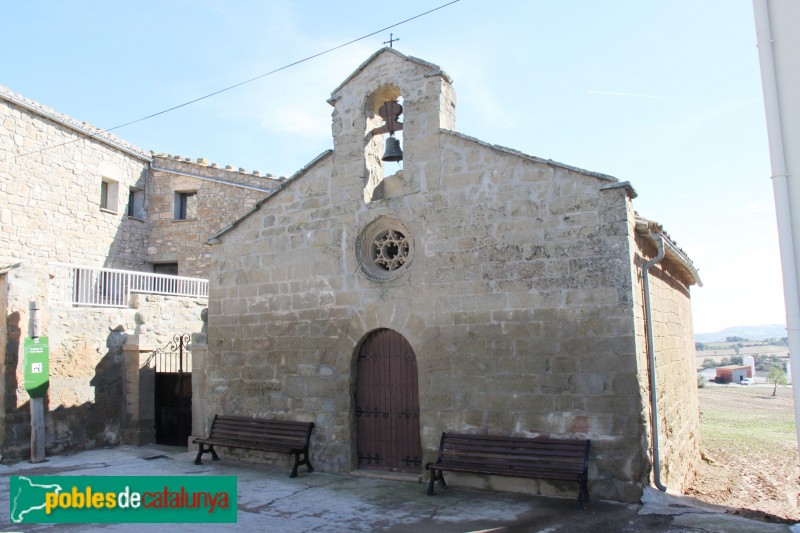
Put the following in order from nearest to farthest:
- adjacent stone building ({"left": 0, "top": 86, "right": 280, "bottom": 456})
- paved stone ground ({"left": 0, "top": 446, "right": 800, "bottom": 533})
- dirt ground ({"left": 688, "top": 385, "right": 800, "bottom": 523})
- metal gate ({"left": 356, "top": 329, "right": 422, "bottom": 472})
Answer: paved stone ground ({"left": 0, "top": 446, "right": 800, "bottom": 533}) → metal gate ({"left": 356, "top": 329, "right": 422, "bottom": 472}) → dirt ground ({"left": 688, "top": 385, "right": 800, "bottom": 523}) → adjacent stone building ({"left": 0, "top": 86, "right": 280, "bottom": 456})

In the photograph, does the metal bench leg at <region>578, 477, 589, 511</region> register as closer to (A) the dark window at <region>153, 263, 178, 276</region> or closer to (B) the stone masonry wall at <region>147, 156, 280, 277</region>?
(B) the stone masonry wall at <region>147, 156, 280, 277</region>

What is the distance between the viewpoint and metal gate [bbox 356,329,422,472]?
8.05 m

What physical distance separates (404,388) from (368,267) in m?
1.70

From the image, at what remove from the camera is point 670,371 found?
861 cm

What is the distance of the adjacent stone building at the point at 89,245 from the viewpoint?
32.7ft

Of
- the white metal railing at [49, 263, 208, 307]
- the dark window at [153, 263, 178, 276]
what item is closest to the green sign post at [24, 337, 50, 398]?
the white metal railing at [49, 263, 208, 307]

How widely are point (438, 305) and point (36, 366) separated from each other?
6460 millimetres

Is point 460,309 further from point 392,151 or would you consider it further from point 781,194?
point 781,194

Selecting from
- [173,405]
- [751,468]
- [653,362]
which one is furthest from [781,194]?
[173,405]

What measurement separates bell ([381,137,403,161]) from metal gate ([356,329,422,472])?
236cm

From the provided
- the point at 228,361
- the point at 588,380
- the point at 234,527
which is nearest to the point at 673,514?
the point at 588,380

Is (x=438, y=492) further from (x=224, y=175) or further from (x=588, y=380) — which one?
(x=224, y=175)

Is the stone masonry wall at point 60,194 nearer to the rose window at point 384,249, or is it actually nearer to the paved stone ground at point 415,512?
the rose window at point 384,249

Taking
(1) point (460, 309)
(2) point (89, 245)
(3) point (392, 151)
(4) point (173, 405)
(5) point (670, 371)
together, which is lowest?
(4) point (173, 405)
